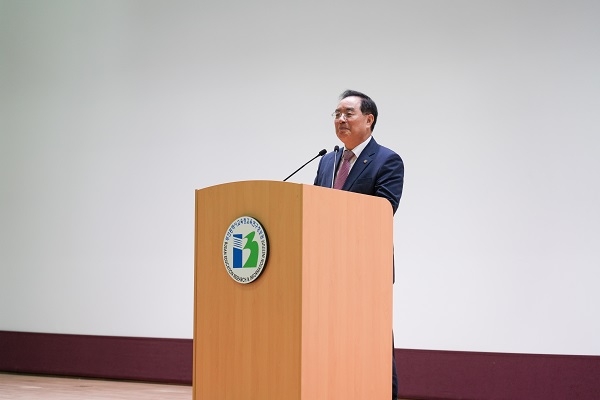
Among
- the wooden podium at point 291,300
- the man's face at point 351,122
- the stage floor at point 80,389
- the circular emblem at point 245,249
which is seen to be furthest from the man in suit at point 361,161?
the stage floor at point 80,389

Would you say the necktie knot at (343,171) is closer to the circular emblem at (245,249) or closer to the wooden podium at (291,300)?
the wooden podium at (291,300)

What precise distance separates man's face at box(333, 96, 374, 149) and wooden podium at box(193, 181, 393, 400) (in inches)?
21.2

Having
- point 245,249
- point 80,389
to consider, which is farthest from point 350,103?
point 80,389

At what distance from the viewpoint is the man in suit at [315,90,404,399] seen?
2.96 meters

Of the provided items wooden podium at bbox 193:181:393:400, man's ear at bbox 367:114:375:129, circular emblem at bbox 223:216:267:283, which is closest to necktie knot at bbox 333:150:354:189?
man's ear at bbox 367:114:375:129

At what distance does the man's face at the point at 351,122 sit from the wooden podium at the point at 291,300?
1.76ft

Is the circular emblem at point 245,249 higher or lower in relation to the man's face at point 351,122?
lower

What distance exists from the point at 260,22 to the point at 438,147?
143 cm

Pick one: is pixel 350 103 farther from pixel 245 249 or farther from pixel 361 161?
pixel 245 249

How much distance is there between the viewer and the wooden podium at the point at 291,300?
2254 millimetres

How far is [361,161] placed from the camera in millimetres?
3023

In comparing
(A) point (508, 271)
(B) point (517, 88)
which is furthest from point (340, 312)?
(B) point (517, 88)

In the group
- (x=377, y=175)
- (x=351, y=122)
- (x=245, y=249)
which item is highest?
(x=351, y=122)

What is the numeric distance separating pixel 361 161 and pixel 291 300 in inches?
36.2
